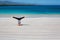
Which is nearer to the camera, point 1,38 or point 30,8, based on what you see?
point 1,38

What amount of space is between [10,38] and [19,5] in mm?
6588

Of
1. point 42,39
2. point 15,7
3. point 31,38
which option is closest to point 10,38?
point 31,38

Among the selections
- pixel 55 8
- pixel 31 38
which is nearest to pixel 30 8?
pixel 55 8

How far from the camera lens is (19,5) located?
28.3ft

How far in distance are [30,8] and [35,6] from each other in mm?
371

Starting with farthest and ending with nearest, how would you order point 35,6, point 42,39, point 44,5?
1. point 35,6
2. point 44,5
3. point 42,39

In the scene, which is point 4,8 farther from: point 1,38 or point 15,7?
point 1,38

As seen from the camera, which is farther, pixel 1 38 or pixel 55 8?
pixel 55 8

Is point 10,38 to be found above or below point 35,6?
below

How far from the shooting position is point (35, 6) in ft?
29.7

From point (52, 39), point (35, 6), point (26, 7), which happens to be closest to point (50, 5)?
point (35, 6)

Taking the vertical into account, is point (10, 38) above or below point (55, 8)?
below

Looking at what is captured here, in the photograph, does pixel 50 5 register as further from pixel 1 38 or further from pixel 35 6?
pixel 1 38

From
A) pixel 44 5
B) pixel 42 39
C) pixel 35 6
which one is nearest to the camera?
pixel 42 39
